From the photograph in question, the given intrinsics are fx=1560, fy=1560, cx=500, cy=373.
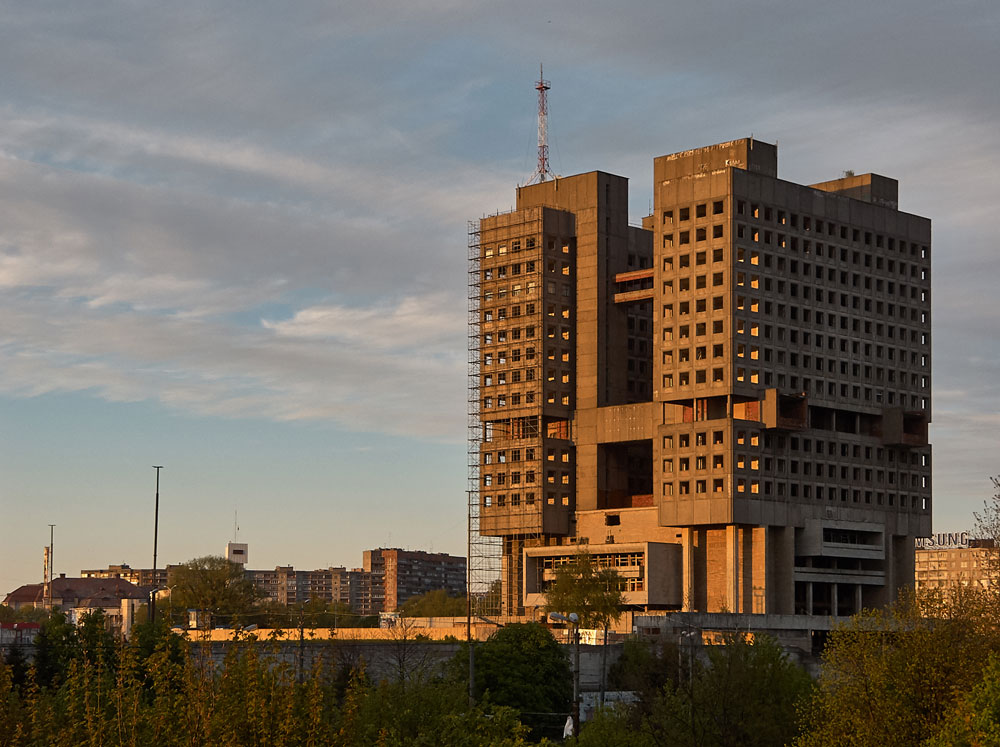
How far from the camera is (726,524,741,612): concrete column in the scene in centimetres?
17775

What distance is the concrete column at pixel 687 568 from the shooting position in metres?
182

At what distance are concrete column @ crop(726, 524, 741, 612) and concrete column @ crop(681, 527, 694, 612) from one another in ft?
15.5

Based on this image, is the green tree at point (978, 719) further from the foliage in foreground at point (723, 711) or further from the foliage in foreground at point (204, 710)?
the foliage in foreground at point (204, 710)

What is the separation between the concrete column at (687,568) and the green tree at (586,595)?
60.5ft

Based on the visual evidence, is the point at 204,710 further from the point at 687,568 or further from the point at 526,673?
the point at 687,568

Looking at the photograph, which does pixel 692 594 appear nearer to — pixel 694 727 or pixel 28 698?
pixel 694 727

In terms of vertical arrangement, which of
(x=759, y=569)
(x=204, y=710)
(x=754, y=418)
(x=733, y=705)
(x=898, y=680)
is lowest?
(x=733, y=705)

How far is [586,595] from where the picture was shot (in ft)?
514

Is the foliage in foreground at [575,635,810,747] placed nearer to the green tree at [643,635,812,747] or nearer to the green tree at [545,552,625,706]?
the green tree at [643,635,812,747]

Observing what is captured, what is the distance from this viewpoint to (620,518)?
7598 inches

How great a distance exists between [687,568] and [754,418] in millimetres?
19447

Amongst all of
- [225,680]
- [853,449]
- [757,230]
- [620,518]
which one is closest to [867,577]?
[853,449]

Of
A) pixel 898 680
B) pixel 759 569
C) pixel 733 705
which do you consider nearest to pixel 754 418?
pixel 759 569

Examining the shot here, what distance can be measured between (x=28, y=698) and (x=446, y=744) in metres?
12.9
